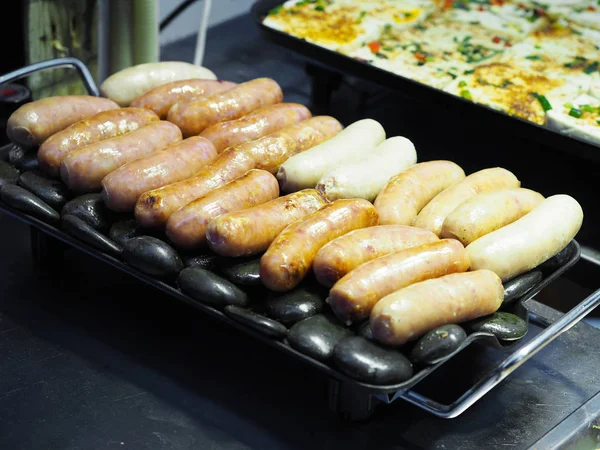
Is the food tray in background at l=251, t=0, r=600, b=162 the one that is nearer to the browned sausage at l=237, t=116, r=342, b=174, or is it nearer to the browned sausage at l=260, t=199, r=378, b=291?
the browned sausage at l=237, t=116, r=342, b=174

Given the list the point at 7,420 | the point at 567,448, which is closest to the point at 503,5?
the point at 567,448

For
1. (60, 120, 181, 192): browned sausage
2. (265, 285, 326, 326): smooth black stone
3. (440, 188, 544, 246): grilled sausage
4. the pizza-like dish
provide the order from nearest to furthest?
1. (265, 285, 326, 326): smooth black stone
2. (440, 188, 544, 246): grilled sausage
3. (60, 120, 181, 192): browned sausage
4. the pizza-like dish

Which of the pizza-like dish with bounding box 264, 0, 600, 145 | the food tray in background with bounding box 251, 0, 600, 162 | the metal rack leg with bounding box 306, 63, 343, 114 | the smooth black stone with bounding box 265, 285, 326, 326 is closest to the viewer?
the smooth black stone with bounding box 265, 285, 326, 326

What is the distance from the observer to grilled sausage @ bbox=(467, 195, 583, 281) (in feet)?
9.02

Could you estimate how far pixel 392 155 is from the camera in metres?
3.27

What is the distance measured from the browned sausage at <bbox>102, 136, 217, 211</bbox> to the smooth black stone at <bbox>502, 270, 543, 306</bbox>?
3.97 feet

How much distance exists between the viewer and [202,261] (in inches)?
112

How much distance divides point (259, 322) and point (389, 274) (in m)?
0.42

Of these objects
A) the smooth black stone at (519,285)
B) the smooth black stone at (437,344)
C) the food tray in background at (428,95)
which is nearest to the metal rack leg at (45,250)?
the smooth black stone at (437,344)

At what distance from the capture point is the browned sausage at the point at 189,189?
9.53ft

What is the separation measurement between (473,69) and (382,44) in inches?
23.3

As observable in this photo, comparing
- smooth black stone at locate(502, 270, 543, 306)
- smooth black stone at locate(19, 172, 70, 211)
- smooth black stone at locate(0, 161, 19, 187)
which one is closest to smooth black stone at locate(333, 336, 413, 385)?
smooth black stone at locate(502, 270, 543, 306)

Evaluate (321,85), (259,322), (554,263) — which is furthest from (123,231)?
(321,85)

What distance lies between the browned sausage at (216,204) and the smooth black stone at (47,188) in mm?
521
